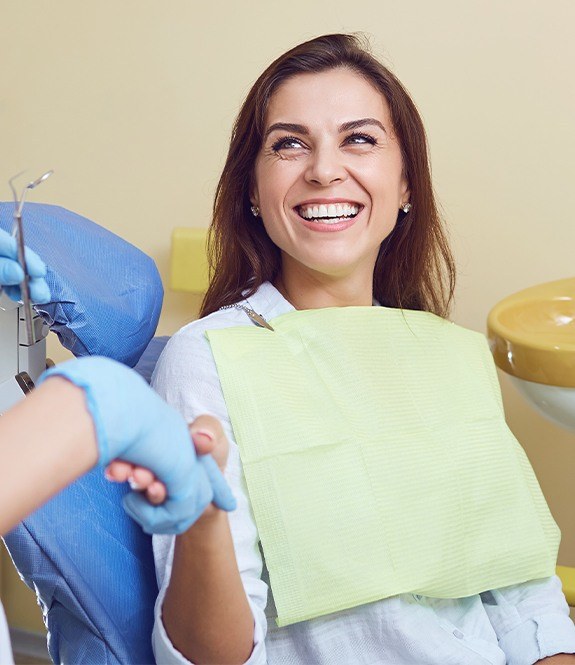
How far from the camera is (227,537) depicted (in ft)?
3.08

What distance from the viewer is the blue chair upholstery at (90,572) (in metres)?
1.00

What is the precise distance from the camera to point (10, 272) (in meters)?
0.92

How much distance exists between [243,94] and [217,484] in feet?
5.31

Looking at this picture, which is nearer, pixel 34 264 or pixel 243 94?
pixel 34 264

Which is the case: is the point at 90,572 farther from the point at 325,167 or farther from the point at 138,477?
the point at 325,167

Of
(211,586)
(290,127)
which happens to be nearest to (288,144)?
(290,127)

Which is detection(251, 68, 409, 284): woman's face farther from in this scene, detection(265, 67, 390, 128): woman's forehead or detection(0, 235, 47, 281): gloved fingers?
detection(0, 235, 47, 281): gloved fingers

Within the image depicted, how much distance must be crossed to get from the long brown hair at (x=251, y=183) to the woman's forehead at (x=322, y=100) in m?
0.01

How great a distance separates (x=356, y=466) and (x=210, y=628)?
1.01 ft

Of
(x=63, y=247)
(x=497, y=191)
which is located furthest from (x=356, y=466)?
(x=497, y=191)

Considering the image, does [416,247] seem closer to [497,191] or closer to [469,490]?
[469,490]

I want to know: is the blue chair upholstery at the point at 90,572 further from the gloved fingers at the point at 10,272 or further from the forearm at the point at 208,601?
the gloved fingers at the point at 10,272

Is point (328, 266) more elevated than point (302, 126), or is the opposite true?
point (302, 126)

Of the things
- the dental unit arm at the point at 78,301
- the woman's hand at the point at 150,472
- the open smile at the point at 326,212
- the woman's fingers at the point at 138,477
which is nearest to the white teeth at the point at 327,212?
the open smile at the point at 326,212
